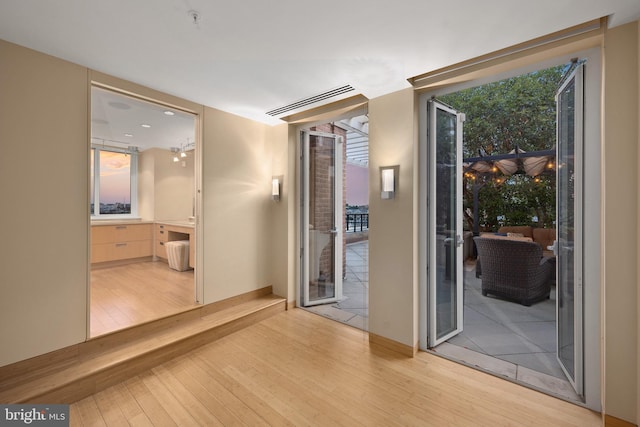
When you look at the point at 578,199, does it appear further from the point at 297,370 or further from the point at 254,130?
the point at 254,130

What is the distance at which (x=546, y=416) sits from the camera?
6.08ft

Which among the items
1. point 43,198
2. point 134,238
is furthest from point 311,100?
point 134,238

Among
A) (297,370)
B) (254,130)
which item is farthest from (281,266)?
(254,130)

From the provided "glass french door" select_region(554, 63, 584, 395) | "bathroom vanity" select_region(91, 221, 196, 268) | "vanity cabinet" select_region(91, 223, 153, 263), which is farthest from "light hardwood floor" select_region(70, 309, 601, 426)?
"vanity cabinet" select_region(91, 223, 153, 263)

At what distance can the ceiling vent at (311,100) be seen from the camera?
9.30 feet

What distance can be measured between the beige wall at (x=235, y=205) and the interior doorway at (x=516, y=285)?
2271 mm

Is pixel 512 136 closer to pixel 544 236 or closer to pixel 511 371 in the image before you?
pixel 544 236

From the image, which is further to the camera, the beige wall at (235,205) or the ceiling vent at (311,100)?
the beige wall at (235,205)

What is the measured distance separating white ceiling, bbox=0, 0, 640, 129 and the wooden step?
8.10 ft

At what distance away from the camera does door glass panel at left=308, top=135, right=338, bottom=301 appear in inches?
159

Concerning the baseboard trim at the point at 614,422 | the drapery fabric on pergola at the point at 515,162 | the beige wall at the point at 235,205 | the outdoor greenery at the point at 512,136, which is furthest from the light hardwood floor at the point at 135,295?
the outdoor greenery at the point at 512,136

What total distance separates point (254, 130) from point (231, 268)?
1948 millimetres

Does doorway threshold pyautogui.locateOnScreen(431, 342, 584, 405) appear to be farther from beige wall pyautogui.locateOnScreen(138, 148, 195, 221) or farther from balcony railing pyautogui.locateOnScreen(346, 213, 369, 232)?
balcony railing pyautogui.locateOnScreen(346, 213, 369, 232)

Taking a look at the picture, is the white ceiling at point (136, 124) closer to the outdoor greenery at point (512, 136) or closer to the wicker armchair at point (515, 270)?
the wicker armchair at point (515, 270)
